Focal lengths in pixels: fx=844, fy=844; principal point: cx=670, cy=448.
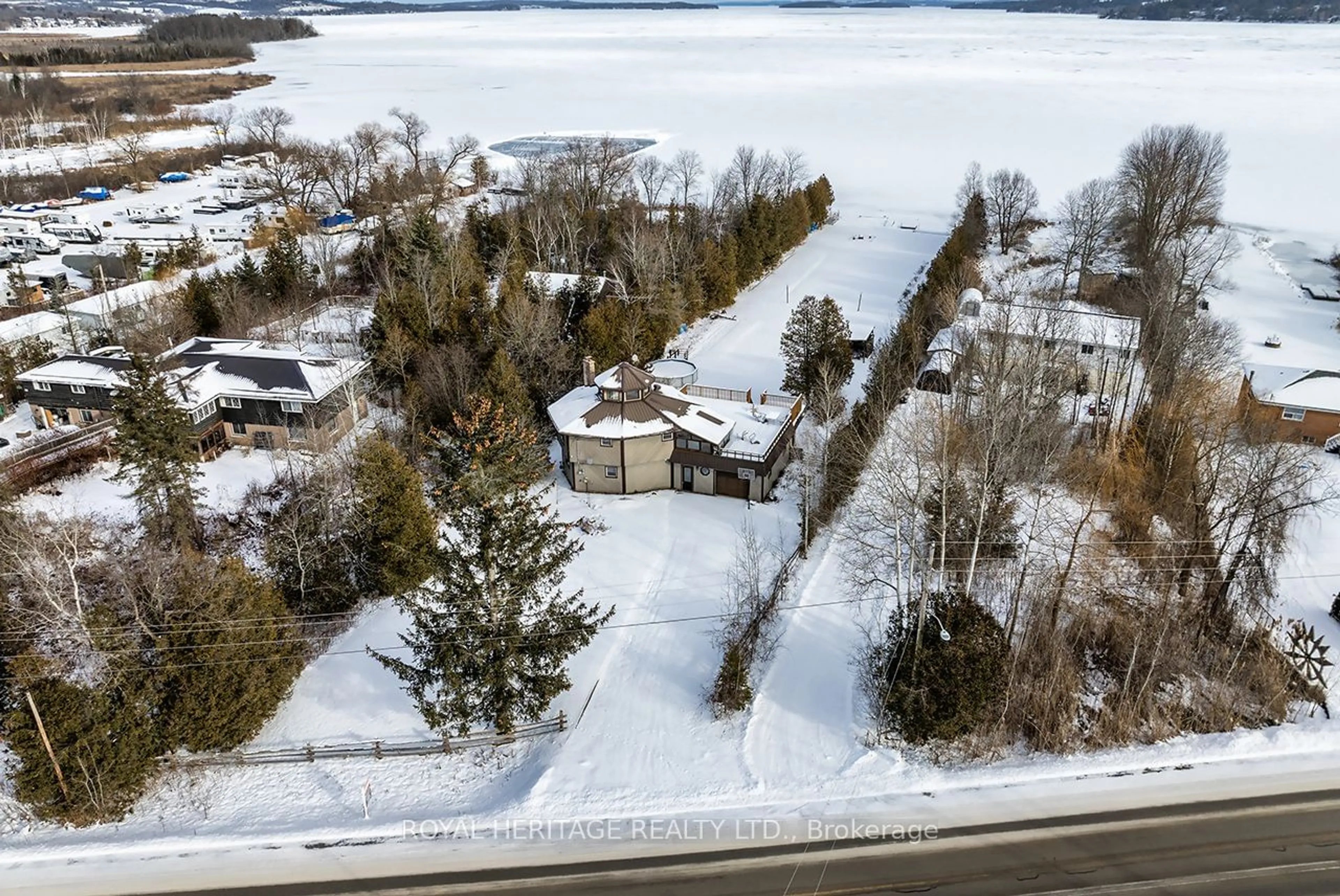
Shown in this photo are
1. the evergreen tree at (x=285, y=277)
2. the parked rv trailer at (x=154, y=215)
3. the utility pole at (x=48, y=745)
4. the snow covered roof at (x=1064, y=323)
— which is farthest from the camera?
the parked rv trailer at (x=154, y=215)

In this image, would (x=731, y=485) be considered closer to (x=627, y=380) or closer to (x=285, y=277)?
(x=627, y=380)

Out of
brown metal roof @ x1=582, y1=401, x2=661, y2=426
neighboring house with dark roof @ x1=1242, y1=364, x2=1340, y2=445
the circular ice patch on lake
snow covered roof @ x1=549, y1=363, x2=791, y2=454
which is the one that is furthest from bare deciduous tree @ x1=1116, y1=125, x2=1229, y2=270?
the circular ice patch on lake

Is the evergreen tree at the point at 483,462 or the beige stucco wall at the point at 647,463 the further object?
the beige stucco wall at the point at 647,463

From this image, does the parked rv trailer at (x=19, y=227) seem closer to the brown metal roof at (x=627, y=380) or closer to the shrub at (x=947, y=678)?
the brown metal roof at (x=627, y=380)

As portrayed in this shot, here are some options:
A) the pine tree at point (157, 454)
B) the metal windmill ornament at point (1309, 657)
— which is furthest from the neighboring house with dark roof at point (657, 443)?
the metal windmill ornament at point (1309, 657)

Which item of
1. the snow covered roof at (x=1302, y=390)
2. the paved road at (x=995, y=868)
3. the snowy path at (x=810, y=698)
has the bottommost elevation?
the snowy path at (x=810, y=698)

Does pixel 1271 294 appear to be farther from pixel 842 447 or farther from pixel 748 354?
pixel 842 447
